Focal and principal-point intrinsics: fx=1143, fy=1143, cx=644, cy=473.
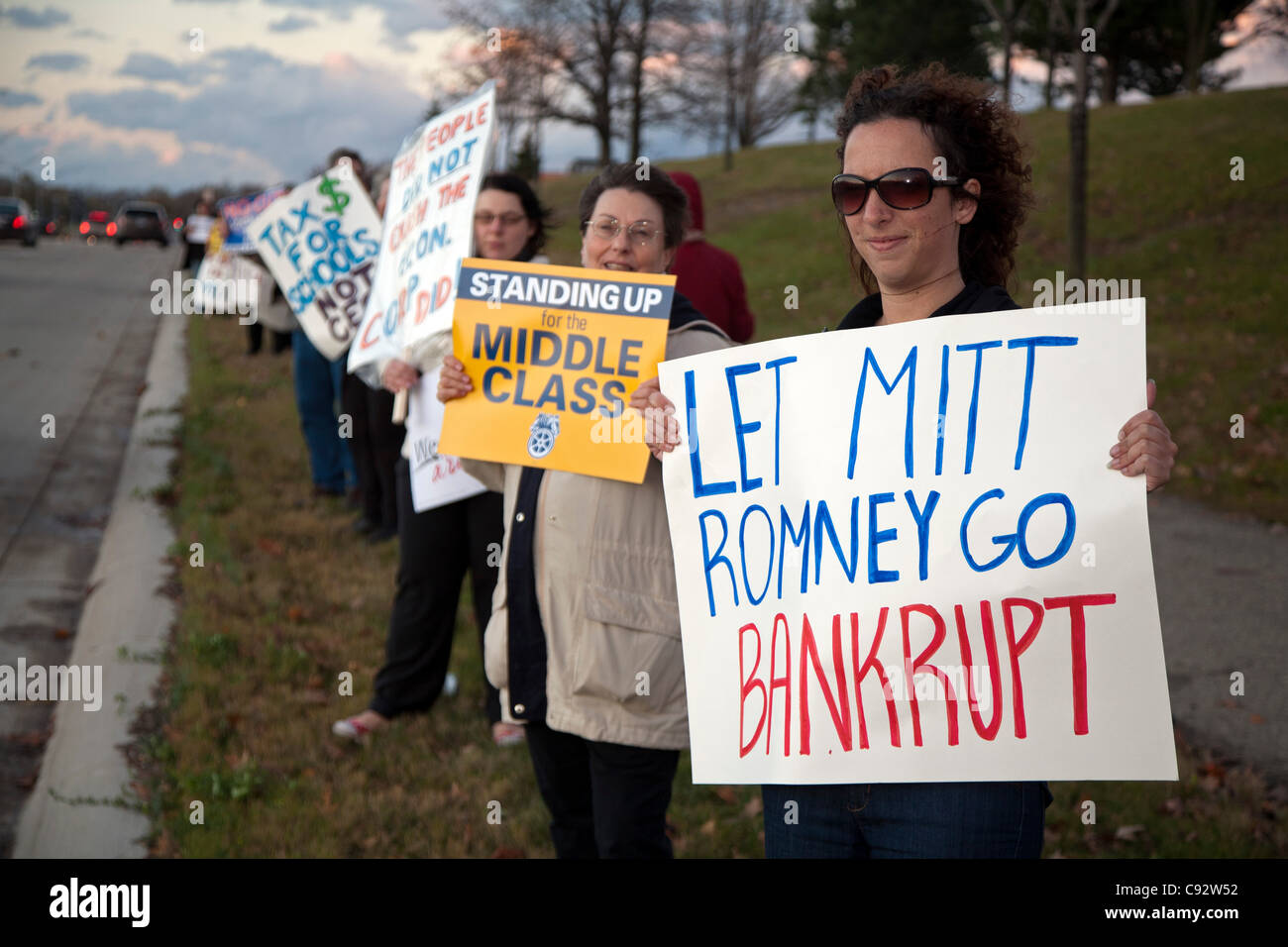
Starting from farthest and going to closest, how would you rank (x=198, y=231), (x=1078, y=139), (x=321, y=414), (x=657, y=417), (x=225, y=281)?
(x=198, y=231), (x=225, y=281), (x=1078, y=139), (x=321, y=414), (x=657, y=417)

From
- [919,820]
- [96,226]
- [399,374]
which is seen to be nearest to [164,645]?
[399,374]

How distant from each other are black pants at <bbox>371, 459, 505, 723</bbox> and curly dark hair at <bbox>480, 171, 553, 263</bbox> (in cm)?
93

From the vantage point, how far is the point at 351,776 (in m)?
4.31

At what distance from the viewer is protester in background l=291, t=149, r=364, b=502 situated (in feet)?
26.4

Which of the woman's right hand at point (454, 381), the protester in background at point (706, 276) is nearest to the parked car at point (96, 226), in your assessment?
the protester in background at point (706, 276)

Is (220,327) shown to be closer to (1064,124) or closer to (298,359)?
(298,359)

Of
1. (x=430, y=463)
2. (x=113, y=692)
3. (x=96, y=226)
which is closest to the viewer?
(x=430, y=463)

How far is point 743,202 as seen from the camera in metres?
28.4

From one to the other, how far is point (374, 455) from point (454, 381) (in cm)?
426

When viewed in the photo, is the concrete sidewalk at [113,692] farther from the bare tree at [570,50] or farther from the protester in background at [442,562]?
the bare tree at [570,50]

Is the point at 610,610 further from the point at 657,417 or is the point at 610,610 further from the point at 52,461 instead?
the point at 52,461

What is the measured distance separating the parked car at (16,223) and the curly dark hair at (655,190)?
37255mm

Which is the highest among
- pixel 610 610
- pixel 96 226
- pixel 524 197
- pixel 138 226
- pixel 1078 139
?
pixel 96 226
